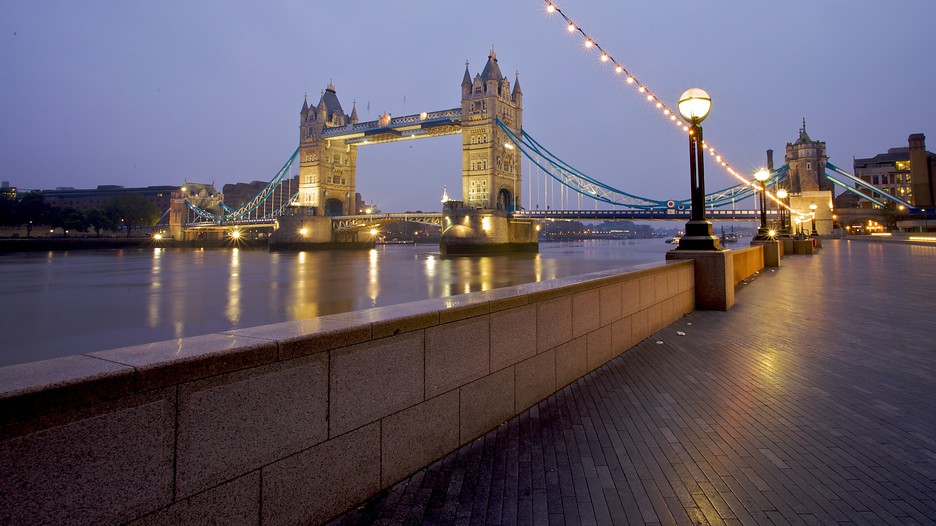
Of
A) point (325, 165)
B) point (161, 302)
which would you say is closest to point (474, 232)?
point (325, 165)

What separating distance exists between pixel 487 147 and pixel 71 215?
65927 millimetres

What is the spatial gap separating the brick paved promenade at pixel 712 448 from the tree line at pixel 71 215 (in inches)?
3648

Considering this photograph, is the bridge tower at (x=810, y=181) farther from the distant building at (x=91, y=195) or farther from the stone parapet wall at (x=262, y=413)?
the distant building at (x=91, y=195)

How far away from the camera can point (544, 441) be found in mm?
Answer: 3307

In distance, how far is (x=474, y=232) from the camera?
59969 millimetres

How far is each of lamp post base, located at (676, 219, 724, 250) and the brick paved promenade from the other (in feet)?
9.88

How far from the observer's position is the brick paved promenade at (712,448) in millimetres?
2490

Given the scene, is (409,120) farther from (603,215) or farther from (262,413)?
(262,413)

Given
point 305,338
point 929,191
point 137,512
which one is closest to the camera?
point 137,512

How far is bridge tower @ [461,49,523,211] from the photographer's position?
67625mm

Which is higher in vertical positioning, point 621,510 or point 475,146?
point 475,146

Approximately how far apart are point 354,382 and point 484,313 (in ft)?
3.62

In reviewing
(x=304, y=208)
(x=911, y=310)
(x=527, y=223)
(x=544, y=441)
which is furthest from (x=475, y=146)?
(x=544, y=441)

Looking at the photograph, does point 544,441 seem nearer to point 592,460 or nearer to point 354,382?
point 592,460
